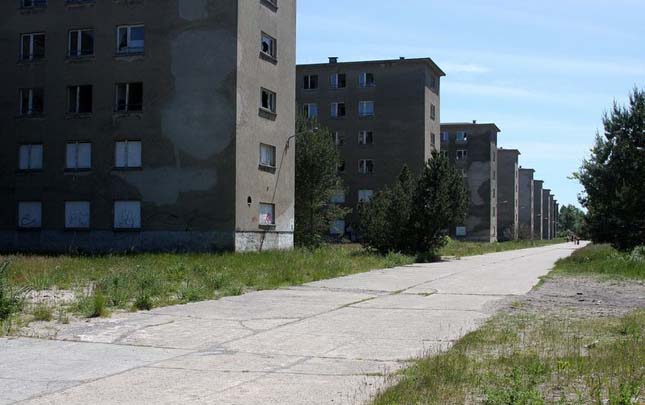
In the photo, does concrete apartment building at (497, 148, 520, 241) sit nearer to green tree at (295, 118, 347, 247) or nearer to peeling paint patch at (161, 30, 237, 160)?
green tree at (295, 118, 347, 247)

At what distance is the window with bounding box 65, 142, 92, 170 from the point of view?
39.0m

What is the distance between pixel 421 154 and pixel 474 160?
30150 mm

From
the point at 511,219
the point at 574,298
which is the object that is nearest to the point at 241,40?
the point at 574,298

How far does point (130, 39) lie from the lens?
126 ft

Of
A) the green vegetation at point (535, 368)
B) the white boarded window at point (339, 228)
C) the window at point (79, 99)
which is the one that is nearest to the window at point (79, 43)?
the window at point (79, 99)

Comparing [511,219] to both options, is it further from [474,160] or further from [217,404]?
[217,404]

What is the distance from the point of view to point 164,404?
20.3ft

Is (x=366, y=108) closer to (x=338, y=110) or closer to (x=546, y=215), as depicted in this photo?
(x=338, y=110)

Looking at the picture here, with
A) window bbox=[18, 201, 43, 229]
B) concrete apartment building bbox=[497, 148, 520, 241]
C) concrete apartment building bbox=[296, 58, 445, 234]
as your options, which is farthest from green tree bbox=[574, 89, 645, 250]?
concrete apartment building bbox=[497, 148, 520, 241]

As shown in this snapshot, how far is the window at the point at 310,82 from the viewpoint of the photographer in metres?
76.6

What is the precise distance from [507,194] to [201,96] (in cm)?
9270

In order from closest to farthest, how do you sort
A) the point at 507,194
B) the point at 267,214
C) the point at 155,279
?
the point at 155,279
the point at 267,214
the point at 507,194

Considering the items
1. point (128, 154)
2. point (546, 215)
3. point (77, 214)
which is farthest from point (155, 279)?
point (546, 215)

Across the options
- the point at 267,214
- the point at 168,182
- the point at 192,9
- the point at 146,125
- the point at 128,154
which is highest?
the point at 192,9
